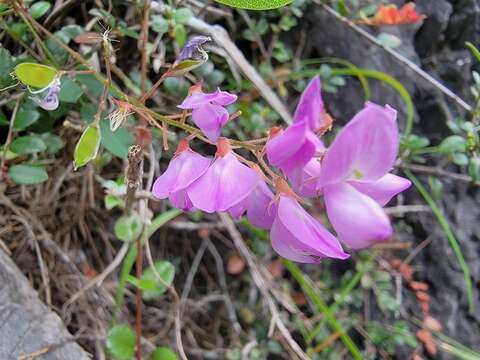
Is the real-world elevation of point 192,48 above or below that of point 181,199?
above

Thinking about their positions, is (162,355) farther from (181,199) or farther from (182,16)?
(182,16)

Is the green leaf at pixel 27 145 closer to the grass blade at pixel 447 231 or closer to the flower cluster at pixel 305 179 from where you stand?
the flower cluster at pixel 305 179

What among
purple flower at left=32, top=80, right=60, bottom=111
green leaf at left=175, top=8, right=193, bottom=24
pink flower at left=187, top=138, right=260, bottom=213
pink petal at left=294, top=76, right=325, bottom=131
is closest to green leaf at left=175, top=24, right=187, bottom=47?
green leaf at left=175, top=8, right=193, bottom=24

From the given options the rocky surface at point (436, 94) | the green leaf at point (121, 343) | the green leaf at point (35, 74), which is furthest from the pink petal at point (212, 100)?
the rocky surface at point (436, 94)

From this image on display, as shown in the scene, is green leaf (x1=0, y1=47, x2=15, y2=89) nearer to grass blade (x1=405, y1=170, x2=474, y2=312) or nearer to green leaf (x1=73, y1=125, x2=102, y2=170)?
green leaf (x1=73, y1=125, x2=102, y2=170)

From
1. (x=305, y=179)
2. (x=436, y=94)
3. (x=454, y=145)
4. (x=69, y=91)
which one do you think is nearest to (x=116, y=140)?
(x=69, y=91)
